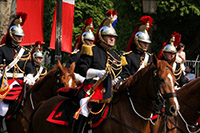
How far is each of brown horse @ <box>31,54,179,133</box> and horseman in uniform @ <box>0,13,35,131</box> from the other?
9.83 ft

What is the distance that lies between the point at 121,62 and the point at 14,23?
127 inches

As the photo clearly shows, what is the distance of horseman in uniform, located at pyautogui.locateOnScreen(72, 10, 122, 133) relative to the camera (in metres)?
7.30

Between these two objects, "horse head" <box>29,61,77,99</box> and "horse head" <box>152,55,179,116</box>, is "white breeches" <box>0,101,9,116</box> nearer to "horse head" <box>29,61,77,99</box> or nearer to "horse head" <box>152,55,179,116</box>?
"horse head" <box>29,61,77,99</box>

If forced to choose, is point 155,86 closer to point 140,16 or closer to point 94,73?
point 94,73

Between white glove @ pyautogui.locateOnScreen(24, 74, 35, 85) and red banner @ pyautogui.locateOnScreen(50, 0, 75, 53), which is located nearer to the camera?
white glove @ pyautogui.locateOnScreen(24, 74, 35, 85)

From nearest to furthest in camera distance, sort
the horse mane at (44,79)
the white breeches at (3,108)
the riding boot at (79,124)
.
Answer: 1. the riding boot at (79,124)
2. the white breeches at (3,108)
3. the horse mane at (44,79)

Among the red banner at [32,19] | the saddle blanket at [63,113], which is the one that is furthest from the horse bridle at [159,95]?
the red banner at [32,19]

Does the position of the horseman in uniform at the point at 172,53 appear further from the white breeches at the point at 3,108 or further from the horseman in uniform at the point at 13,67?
the white breeches at the point at 3,108

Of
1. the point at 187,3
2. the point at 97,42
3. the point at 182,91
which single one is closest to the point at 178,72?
the point at 182,91

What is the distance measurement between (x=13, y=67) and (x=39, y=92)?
80cm

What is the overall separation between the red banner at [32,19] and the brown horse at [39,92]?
10.5 feet

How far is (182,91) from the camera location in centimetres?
897

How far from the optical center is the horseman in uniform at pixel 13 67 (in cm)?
965

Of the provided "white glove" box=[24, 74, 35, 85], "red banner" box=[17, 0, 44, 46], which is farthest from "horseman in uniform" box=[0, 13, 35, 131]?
"red banner" box=[17, 0, 44, 46]
